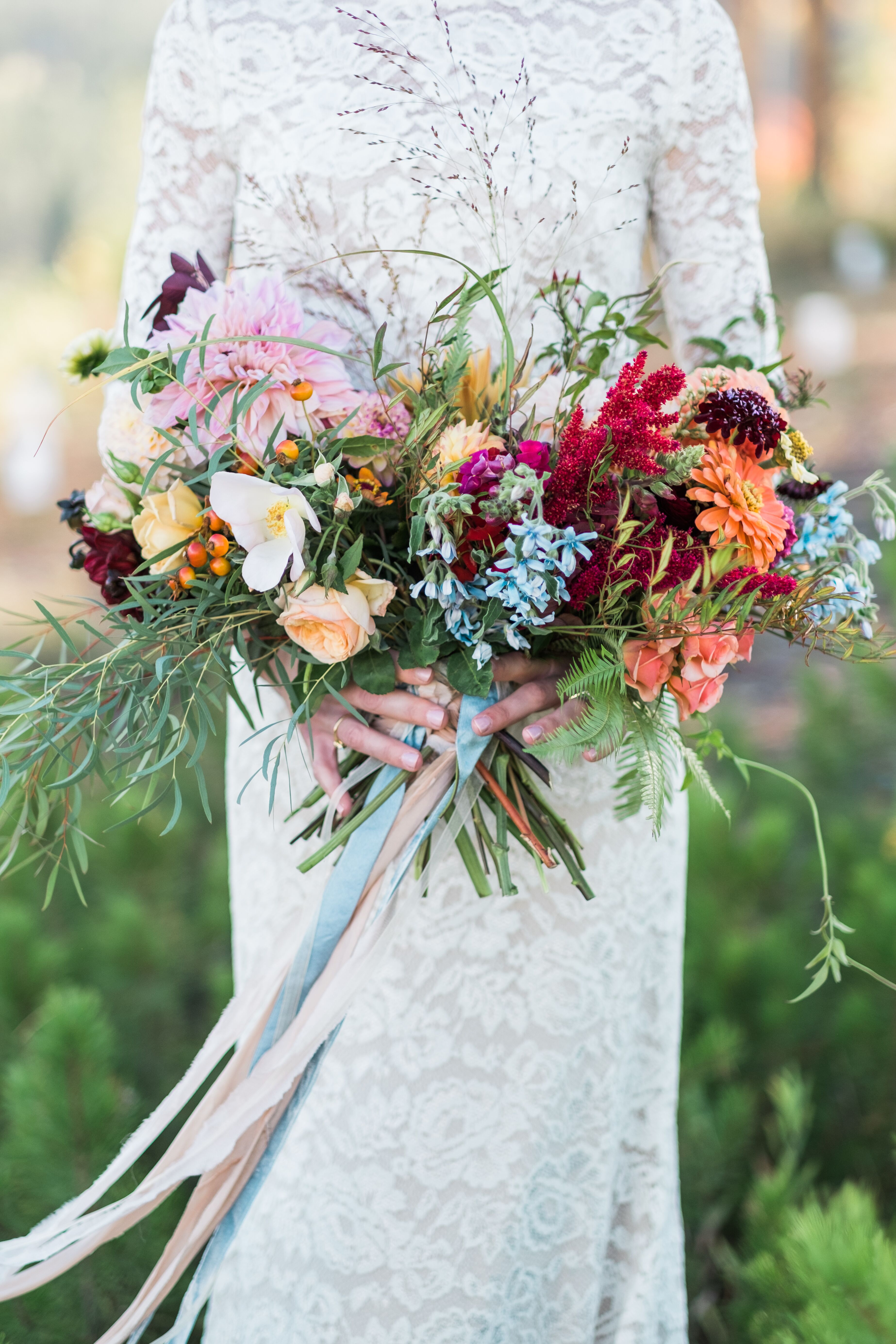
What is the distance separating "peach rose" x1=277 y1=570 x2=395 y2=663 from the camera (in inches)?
36.6

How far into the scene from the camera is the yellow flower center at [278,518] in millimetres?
900

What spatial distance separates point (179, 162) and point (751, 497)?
2.38 feet

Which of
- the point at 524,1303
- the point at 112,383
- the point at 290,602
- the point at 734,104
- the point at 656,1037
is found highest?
the point at 734,104

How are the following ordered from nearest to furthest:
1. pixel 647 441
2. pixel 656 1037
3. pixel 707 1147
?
pixel 647 441 → pixel 656 1037 → pixel 707 1147

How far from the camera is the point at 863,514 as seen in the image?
207 inches

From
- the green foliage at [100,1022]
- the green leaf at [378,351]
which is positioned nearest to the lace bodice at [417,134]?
the green leaf at [378,351]

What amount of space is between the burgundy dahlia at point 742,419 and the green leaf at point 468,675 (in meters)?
0.28

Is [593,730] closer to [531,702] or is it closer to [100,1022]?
[531,702]

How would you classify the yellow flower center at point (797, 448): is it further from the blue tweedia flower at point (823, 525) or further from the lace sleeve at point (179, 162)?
the lace sleeve at point (179, 162)

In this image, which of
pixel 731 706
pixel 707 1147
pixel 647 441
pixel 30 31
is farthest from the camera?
pixel 30 31

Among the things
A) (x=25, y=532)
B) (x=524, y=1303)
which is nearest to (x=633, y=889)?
(x=524, y=1303)

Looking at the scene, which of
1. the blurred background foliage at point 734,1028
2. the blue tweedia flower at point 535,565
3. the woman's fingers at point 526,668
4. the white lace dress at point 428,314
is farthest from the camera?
the blurred background foliage at point 734,1028

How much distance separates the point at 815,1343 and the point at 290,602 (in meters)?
1.07

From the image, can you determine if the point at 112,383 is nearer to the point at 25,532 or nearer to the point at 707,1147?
the point at 707,1147
